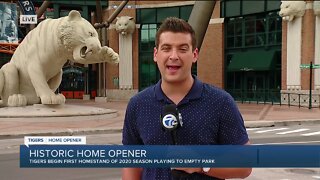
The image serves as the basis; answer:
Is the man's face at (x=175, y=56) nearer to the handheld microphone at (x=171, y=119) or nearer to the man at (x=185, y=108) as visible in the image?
the man at (x=185, y=108)

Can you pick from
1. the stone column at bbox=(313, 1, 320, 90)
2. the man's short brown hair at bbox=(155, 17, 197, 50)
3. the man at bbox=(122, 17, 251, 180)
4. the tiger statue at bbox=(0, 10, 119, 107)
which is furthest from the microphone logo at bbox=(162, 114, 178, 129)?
the stone column at bbox=(313, 1, 320, 90)

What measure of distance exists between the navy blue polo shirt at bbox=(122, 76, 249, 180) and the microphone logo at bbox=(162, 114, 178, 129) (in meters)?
0.10

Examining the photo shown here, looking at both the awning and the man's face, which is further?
the awning

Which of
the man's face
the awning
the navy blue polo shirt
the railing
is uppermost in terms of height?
the awning

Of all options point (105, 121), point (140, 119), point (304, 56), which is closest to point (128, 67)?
point (304, 56)

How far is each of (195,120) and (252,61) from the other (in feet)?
105

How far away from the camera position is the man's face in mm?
2422

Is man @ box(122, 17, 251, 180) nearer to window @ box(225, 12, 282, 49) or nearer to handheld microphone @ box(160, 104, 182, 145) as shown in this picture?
handheld microphone @ box(160, 104, 182, 145)

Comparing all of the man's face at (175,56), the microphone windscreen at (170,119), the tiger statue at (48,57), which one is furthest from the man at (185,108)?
the tiger statue at (48,57)

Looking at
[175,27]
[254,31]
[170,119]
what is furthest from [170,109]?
[254,31]

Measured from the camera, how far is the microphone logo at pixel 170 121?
2.26 m

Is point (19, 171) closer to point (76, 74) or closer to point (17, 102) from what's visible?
point (17, 102)

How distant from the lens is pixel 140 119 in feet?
8.36

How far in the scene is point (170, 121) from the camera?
2266 millimetres
